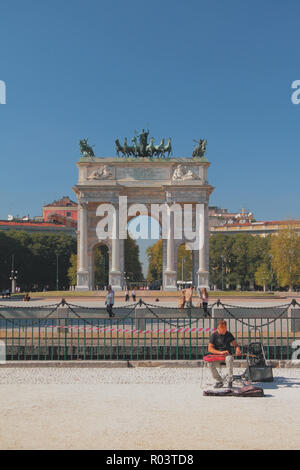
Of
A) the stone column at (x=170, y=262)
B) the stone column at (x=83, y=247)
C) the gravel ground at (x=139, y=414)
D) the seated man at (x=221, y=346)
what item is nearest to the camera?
the gravel ground at (x=139, y=414)

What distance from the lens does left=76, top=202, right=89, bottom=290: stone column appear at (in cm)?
6688

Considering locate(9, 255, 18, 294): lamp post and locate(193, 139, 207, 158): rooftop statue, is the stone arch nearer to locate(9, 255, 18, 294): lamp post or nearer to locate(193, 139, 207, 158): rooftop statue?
locate(193, 139, 207, 158): rooftop statue

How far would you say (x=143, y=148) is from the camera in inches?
2709

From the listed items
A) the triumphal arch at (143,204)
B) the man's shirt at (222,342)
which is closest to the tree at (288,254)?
the triumphal arch at (143,204)

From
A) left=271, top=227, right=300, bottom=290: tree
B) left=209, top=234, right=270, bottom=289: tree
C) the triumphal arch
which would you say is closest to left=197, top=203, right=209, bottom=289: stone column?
the triumphal arch

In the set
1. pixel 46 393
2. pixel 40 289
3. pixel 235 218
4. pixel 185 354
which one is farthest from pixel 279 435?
pixel 235 218

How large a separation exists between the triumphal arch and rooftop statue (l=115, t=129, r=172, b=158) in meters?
0.17

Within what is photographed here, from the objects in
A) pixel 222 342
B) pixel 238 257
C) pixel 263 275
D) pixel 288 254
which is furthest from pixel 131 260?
pixel 222 342

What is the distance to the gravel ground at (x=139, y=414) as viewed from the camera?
28.3 ft

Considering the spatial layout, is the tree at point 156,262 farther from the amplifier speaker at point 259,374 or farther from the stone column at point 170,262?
the amplifier speaker at point 259,374

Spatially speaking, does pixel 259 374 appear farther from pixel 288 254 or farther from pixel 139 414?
pixel 288 254

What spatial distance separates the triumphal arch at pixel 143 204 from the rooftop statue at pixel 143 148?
6.7 inches

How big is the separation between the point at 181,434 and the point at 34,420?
266 centimetres
